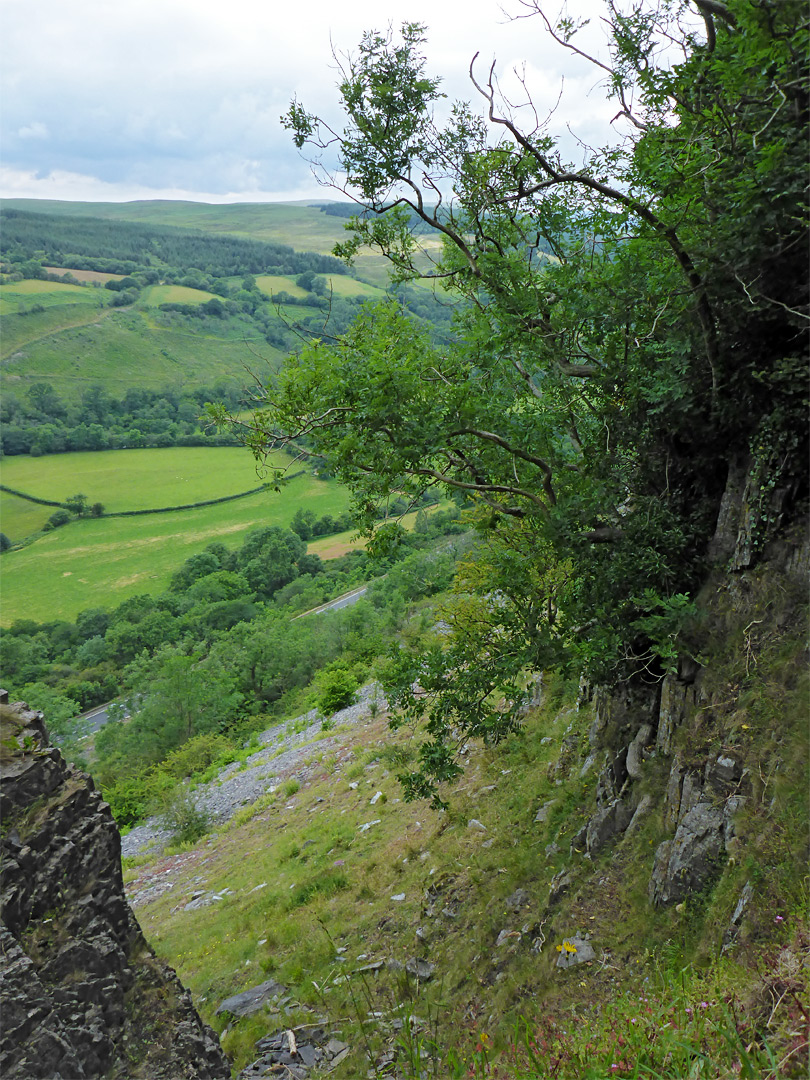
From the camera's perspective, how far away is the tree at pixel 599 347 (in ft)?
23.1

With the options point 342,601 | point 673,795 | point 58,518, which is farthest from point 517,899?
point 58,518

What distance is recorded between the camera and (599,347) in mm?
9391

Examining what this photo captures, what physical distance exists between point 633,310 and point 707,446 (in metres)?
2.21

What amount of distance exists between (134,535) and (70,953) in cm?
11161

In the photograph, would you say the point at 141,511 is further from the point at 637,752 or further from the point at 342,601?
the point at 637,752

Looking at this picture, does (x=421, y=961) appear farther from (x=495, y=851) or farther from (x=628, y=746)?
(x=628, y=746)

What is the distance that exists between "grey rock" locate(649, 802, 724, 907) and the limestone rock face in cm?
603

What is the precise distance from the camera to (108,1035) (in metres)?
7.38

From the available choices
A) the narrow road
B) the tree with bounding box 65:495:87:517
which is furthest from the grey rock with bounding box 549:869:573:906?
the tree with bounding box 65:495:87:517

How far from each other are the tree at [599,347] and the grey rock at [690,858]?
2.44m

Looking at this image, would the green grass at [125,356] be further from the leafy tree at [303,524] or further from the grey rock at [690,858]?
the grey rock at [690,858]

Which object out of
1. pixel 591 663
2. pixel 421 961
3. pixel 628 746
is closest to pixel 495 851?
pixel 421 961

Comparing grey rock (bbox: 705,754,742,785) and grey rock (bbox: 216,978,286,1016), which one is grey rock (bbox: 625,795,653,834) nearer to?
grey rock (bbox: 705,754,742,785)

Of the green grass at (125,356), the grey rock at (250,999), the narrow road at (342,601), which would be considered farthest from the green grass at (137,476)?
the grey rock at (250,999)
